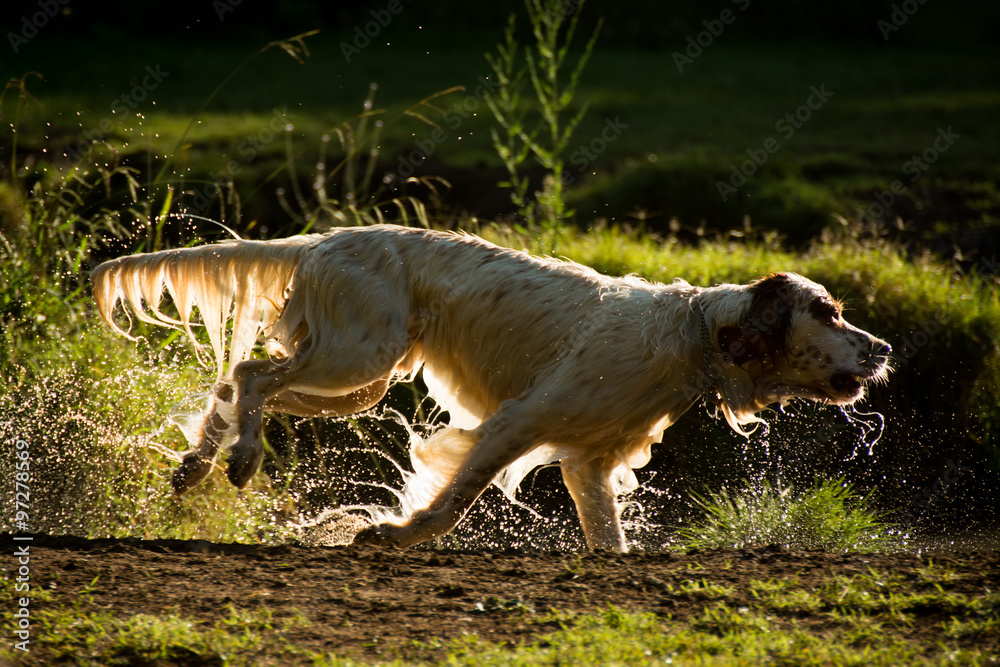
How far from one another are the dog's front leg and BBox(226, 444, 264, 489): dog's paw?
0.19 m

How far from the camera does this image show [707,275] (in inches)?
268

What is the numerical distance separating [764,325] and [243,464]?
219 cm

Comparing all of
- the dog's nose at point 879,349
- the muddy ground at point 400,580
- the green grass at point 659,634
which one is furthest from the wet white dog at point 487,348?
the green grass at point 659,634

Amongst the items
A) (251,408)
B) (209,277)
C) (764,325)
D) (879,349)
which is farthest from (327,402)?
(879,349)

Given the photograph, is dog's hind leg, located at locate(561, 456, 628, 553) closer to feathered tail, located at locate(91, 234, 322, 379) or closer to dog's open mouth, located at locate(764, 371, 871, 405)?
dog's open mouth, located at locate(764, 371, 871, 405)

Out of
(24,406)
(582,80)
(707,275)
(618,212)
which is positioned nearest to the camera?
(24,406)

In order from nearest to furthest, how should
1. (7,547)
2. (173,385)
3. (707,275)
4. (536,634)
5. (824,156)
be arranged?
(536,634)
(7,547)
(173,385)
(707,275)
(824,156)

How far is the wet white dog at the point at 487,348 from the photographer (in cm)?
394

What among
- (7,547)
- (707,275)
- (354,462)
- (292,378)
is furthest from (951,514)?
(7,547)

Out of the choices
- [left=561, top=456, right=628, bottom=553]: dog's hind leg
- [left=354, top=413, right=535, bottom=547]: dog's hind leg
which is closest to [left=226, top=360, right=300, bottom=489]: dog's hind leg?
[left=354, top=413, right=535, bottom=547]: dog's hind leg

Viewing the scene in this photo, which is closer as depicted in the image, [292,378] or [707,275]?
[292,378]

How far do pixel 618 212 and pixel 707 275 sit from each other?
354cm

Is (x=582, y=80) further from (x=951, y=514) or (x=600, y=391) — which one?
(x=600, y=391)

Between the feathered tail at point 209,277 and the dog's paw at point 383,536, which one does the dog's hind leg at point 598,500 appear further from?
the feathered tail at point 209,277
